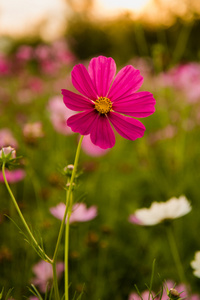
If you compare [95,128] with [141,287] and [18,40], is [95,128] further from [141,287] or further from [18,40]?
[18,40]

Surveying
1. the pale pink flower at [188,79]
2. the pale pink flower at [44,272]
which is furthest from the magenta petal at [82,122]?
the pale pink flower at [188,79]

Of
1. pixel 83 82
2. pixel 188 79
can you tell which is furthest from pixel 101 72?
pixel 188 79

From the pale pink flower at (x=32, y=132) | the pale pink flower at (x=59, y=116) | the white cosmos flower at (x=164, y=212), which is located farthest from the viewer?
the pale pink flower at (x=59, y=116)

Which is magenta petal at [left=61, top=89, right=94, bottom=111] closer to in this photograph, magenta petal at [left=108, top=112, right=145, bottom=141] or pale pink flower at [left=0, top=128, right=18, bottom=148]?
magenta petal at [left=108, top=112, right=145, bottom=141]

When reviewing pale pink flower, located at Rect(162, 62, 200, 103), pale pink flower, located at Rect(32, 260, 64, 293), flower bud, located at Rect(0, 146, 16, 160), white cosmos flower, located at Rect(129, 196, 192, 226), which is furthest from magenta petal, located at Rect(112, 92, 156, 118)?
pale pink flower, located at Rect(162, 62, 200, 103)

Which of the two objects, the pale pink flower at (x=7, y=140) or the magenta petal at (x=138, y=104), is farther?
the pale pink flower at (x=7, y=140)

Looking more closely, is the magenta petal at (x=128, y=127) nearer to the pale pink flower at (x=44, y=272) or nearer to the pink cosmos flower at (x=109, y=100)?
the pink cosmos flower at (x=109, y=100)

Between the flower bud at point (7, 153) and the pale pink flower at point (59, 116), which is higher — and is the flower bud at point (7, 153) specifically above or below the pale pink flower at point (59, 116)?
below

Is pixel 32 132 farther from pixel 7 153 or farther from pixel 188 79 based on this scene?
pixel 188 79

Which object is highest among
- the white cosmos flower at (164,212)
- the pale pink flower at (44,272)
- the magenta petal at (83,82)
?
the magenta petal at (83,82)

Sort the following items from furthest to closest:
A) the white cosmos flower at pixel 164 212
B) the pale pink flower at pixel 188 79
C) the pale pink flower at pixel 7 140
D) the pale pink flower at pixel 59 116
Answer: the pale pink flower at pixel 188 79 < the pale pink flower at pixel 59 116 < the pale pink flower at pixel 7 140 < the white cosmos flower at pixel 164 212
